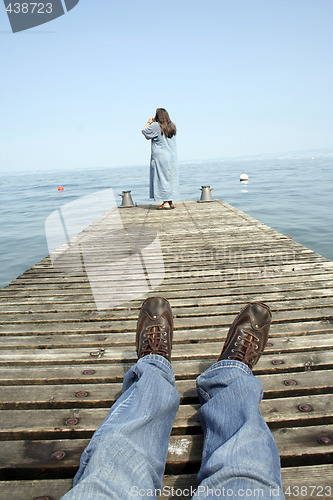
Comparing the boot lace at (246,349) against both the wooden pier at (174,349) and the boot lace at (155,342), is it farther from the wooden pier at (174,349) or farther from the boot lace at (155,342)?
the boot lace at (155,342)

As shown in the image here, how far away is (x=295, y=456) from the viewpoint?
1551 mm

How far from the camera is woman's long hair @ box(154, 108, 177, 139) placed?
8.04m

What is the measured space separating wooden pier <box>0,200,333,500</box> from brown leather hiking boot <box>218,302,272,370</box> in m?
0.20

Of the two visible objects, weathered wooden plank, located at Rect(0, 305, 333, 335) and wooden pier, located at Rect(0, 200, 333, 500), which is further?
weathered wooden plank, located at Rect(0, 305, 333, 335)

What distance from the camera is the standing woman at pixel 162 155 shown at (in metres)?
8.09

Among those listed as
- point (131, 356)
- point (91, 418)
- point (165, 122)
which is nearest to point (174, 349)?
point (131, 356)

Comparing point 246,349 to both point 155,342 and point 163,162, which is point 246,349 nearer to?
point 155,342

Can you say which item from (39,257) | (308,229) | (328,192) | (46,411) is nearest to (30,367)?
(46,411)

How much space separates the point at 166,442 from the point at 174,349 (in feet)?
3.12

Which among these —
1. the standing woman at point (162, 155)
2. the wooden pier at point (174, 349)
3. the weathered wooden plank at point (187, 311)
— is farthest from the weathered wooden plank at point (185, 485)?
the standing woman at point (162, 155)

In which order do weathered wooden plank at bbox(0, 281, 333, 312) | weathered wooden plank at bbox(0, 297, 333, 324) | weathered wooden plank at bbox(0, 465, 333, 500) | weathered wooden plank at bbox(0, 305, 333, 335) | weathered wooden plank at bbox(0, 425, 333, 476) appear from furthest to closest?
weathered wooden plank at bbox(0, 281, 333, 312) → weathered wooden plank at bbox(0, 297, 333, 324) → weathered wooden plank at bbox(0, 305, 333, 335) → weathered wooden plank at bbox(0, 425, 333, 476) → weathered wooden plank at bbox(0, 465, 333, 500)

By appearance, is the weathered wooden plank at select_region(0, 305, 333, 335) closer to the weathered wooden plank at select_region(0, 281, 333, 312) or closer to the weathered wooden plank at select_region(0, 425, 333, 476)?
the weathered wooden plank at select_region(0, 281, 333, 312)

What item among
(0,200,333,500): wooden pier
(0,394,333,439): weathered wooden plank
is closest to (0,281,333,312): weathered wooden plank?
(0,200,333,500): wooden pier

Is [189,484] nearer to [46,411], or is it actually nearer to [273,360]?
[46,411]
